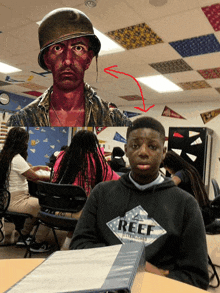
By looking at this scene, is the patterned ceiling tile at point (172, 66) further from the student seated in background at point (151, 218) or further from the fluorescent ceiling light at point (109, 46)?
the student seated in background at point (151, 218)

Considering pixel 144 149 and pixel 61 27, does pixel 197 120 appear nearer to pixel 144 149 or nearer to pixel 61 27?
pixel 144 149

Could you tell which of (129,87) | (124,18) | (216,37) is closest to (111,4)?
(124,18)

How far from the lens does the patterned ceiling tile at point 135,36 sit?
103 inches

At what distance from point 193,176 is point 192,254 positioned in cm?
139

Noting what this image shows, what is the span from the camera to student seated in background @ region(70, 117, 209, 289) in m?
0.90

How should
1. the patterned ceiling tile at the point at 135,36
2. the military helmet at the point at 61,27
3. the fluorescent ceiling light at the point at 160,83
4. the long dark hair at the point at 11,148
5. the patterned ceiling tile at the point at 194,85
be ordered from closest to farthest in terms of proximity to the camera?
1. the military helmet at the point at 61,27
2. the long dark hair at the point at 11,148
3. the patterned ceiling tile at the point at 135,36
4. the fluorescent ceiling light at the point at 160,83
5. the patterned ceiling tile at the point at 194,85

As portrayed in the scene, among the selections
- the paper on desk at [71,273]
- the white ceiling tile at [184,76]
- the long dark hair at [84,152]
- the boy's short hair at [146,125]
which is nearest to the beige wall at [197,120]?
the white ceiling tile at [184,76]

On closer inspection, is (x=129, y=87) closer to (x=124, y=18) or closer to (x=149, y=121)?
(x=124, y=18)

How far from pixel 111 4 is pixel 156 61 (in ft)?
4.65

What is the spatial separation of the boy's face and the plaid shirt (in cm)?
12

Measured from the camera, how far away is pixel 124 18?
2387 millimetres

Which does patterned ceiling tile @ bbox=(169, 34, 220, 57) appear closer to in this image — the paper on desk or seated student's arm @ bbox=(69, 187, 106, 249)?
seated student's arm @ bbox=(69, 187, 106, 249)

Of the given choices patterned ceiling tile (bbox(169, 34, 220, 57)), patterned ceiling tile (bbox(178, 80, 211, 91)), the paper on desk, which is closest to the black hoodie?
the paper on desk

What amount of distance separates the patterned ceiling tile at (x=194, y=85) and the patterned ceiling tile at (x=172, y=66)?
710 mm
